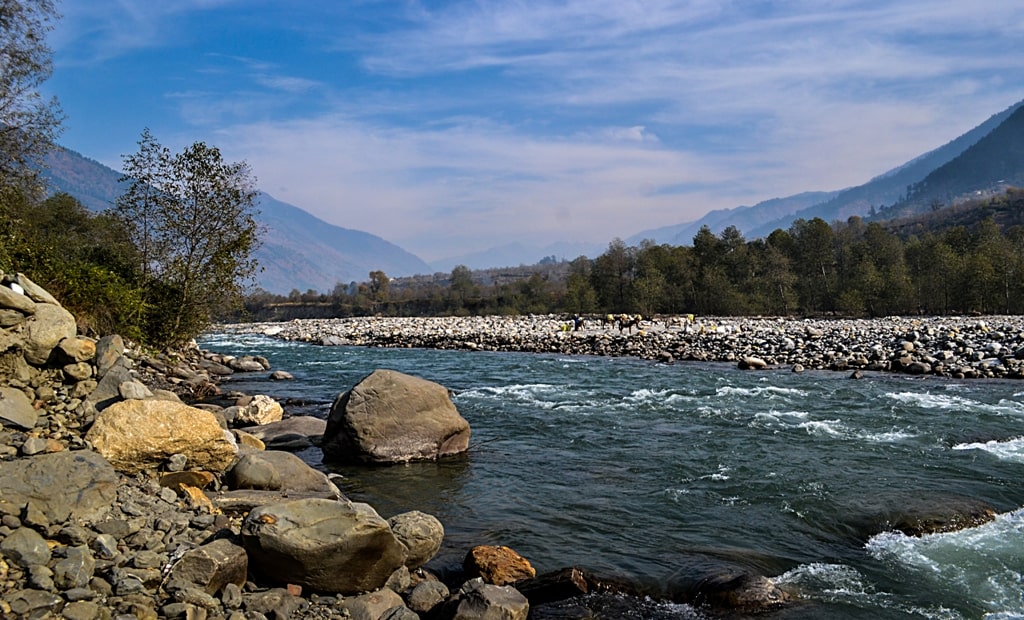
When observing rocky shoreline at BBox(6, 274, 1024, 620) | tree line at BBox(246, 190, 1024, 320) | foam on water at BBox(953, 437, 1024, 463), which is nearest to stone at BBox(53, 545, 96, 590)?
rocky shoreline at BBox(6, 274, 1024, 620)

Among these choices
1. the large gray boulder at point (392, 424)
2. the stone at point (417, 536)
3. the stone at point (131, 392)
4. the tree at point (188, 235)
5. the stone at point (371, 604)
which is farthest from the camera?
the tree at point (188, 235)

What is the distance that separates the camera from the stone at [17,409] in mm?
6422

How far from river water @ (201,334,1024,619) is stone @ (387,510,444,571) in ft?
1.00

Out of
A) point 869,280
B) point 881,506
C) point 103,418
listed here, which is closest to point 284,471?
point 103,418

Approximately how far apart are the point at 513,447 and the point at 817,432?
20.0ft

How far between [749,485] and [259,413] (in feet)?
31.2

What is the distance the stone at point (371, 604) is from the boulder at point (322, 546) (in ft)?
0.52

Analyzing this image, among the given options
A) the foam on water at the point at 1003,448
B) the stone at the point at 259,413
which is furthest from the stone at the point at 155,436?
the foam on water at the point at 1003,448

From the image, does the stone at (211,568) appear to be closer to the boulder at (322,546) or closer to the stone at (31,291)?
the boulder at (322,546)

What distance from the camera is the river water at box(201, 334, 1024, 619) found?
6230 mm

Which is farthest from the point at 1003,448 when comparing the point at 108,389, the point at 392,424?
the point at 108,389

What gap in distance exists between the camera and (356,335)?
155 ft

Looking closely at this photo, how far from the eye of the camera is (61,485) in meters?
5.16

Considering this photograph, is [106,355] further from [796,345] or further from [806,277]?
[806,277]
